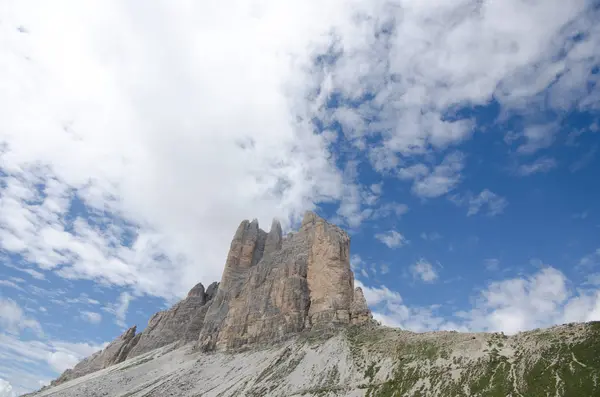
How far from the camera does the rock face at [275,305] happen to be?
133 meters

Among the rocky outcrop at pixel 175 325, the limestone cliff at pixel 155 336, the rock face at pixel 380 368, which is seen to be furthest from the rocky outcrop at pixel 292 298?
the limestone cliff at pixel 155 336

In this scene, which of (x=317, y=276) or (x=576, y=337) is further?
(x=317, y=276)

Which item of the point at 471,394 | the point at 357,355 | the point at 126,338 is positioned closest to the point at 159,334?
the point at 126,338

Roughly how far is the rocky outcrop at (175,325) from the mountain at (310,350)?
A: 549 mm

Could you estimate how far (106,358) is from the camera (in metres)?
184

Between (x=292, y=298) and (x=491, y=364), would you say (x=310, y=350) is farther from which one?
(x=491, y=364)

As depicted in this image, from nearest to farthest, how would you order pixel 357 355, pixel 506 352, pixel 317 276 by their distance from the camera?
pixel 506 352 < pixel 357 355 < pixel 317 276

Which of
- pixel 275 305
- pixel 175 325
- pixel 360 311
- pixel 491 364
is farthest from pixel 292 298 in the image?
pixel 491 364

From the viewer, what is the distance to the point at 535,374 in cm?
6550

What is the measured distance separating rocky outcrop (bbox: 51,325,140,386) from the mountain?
556 millimetres

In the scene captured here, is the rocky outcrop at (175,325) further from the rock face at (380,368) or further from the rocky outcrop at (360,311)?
the rocky outcrop at (360,311)

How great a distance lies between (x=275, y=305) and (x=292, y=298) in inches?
274

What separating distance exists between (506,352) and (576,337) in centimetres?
1149

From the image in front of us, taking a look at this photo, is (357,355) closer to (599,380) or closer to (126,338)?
(599,380)
